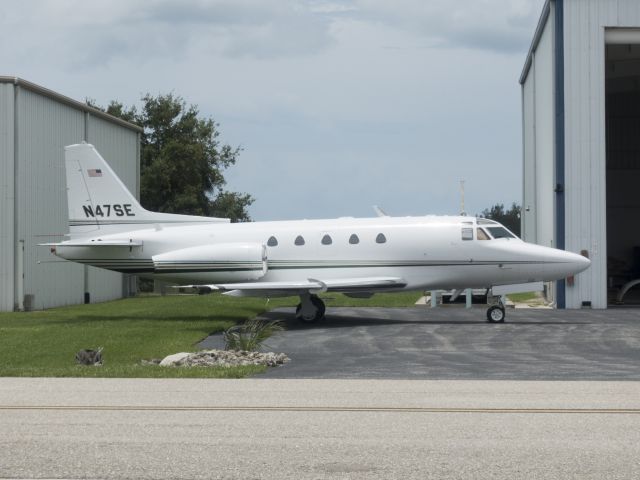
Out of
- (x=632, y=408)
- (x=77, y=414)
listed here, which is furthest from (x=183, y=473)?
(x=632, y=408)

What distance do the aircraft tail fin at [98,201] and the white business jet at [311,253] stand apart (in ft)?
0.10

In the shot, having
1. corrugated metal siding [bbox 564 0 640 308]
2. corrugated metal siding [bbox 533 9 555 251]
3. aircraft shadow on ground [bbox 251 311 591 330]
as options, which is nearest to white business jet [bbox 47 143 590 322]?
aircraft shadow on ground [bbox 251 311 591 330]

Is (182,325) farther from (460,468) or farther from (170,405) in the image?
(460,468)

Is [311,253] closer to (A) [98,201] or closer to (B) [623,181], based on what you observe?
(A) [98,201]

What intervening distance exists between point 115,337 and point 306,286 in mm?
6448

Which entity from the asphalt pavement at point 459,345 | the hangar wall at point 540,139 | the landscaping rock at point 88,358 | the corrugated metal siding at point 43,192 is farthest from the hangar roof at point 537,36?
the landscaping rock at point 88,358

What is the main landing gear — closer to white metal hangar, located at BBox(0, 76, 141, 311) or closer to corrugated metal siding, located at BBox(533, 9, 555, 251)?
white metal hangar, located at BBox(0, 76, 141, 311)

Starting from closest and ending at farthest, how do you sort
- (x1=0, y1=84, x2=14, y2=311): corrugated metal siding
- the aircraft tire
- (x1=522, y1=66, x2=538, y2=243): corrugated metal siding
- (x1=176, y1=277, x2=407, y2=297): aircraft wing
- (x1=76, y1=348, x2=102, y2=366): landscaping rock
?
(x1=76, y1=348, x2=102, y2=366): landscaping rock → (x1=176, y1=277, x2=407, y2=297): aircraft wing → the aircraft tire → (x1=0, y1=84, x2=14, y2=311): corrugated metal siding → (x1=522, y1=66, x2=538, y2=243): corrugated metal siding

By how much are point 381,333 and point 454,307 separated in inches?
515

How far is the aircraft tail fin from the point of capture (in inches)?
1238

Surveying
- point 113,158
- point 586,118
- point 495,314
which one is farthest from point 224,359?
point 113,158

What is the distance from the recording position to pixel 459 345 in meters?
22.1

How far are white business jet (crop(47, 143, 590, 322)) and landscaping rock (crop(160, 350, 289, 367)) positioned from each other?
8907 millimetres

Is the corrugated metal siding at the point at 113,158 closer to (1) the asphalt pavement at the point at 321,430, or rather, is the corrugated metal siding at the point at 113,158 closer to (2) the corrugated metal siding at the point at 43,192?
(2) the corrugated metal siding at the point at 43,192
